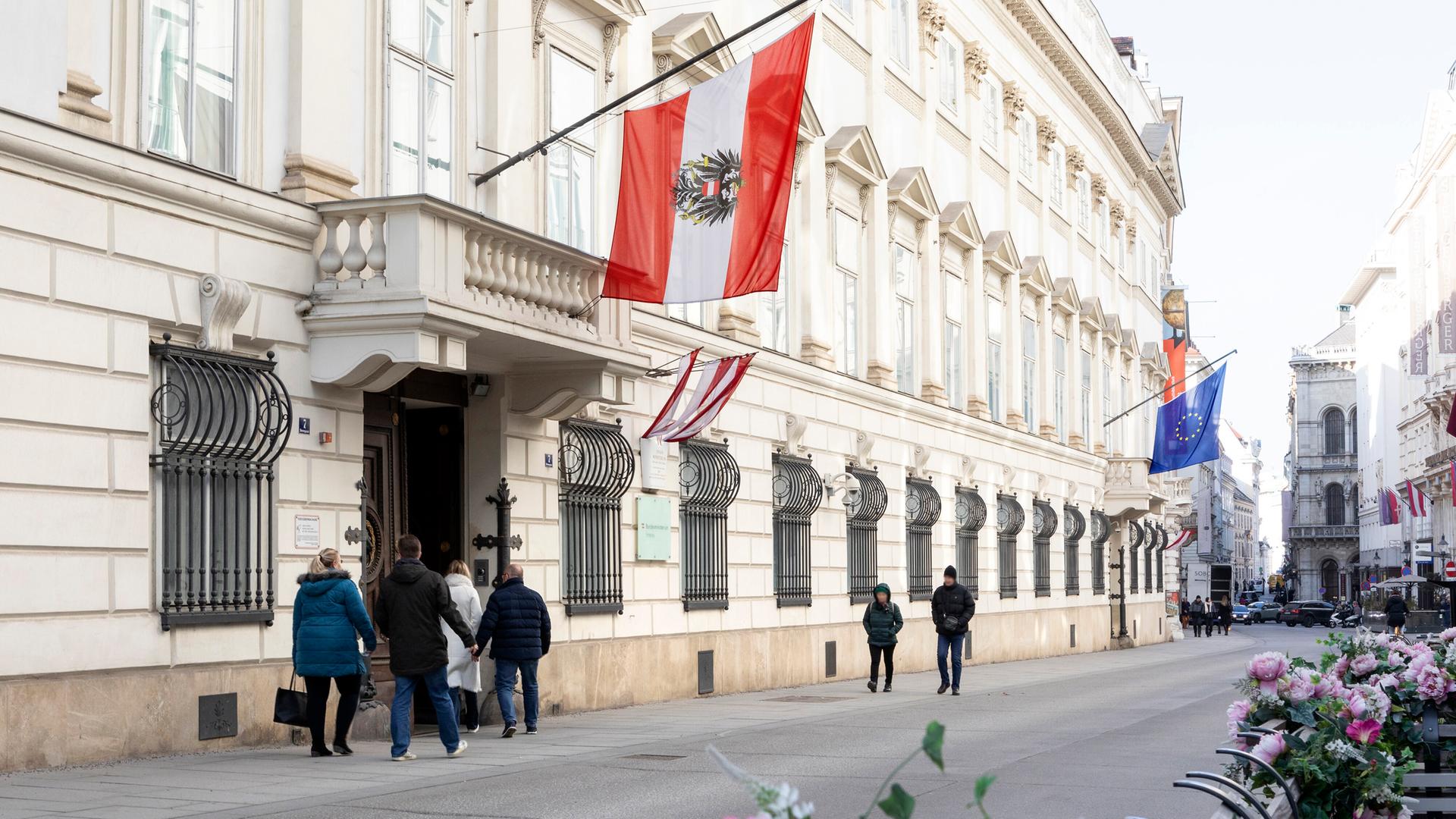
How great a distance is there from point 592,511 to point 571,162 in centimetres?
404

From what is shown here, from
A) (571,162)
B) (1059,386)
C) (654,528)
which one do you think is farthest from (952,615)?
(1059,386)

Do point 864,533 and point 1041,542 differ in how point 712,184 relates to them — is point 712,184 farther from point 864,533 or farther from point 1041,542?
point 1041,542

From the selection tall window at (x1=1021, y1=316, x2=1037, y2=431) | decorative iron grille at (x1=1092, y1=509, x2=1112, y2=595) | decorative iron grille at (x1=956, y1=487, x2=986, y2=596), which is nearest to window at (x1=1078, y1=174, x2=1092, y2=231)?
tall window at (x1=1021, y1=316, x2=1037, y2=431)

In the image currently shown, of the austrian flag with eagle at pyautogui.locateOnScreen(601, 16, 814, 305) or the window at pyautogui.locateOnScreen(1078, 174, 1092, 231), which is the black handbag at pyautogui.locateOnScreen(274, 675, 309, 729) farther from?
the window at pyautogui.locateOnScreen(1078, 174, 1092, 231)

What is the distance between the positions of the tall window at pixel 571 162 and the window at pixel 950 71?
15.3 m

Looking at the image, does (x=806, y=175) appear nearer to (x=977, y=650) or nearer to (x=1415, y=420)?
(x=977, y=650)

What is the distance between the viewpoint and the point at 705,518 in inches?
925

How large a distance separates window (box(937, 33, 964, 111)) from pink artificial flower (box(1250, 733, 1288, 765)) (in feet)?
94.2

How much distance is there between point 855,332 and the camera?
3012 cm

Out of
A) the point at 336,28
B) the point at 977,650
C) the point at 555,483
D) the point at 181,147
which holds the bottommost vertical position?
the point at 977,650

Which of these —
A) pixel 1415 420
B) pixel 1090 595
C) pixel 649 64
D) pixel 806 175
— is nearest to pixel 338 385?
pixel 649 64

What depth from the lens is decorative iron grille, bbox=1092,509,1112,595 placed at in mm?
48500

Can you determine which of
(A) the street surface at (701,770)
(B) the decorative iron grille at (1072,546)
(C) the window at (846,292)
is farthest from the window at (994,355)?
(A) the street surface at (701,770)

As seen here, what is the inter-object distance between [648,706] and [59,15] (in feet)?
35.3
